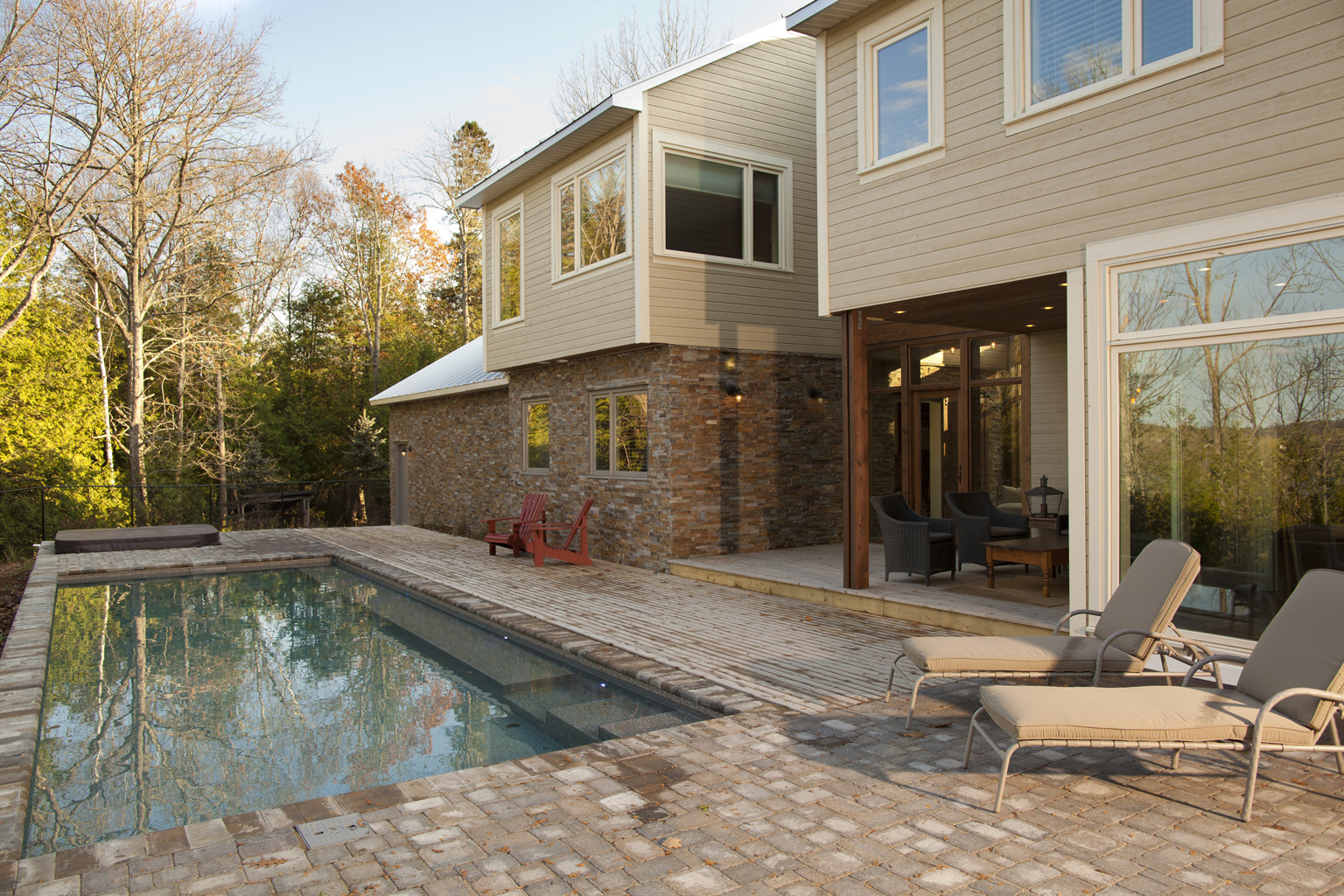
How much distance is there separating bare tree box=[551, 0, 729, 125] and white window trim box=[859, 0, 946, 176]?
14809 mm

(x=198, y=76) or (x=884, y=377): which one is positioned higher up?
(x=198, y=76)

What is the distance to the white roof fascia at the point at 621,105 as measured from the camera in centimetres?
997

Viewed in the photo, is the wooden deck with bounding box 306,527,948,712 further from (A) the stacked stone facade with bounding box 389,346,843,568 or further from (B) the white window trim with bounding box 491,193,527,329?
(B) the white window trim with bounding box 491,193,527,329

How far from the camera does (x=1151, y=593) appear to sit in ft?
14.6

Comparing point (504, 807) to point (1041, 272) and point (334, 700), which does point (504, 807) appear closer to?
point (334, 700)

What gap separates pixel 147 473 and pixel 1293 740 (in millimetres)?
22726

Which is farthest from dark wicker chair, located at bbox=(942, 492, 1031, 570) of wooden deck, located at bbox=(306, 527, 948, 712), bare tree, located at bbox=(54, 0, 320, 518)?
bare tree, located at bbox=(54, 0, 320, 518)

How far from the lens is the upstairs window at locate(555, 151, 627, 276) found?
35.1 feet

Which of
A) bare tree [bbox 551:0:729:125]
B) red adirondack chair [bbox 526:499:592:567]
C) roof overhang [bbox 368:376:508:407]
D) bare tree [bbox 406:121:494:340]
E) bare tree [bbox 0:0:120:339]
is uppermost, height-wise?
bare tree [bbox 551:0:729:125]

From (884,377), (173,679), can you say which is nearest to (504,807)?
(173,679)

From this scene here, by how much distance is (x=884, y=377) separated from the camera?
471 inches

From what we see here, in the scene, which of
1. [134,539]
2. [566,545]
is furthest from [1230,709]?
[134,539]

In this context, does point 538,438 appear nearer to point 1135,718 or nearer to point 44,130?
point 44,130

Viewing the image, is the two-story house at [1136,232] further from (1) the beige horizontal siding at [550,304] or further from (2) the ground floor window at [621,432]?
(2) the ground floor window at [621,432]
